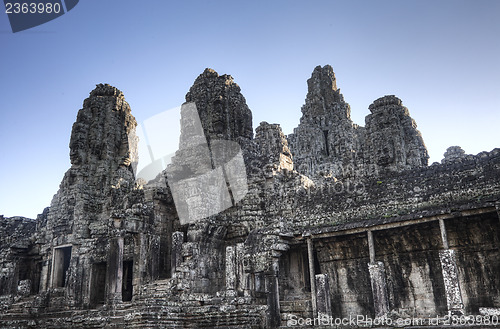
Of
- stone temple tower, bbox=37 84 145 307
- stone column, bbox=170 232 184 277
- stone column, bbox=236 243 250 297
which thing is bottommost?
stone column, bbox=236 243 250 297

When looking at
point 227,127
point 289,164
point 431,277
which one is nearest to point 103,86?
point 227,127

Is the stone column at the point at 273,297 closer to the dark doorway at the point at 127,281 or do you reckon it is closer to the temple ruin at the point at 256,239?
the temple ruin at the point at 256,239

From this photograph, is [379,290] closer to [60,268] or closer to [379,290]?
[379,290]

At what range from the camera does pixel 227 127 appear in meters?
22.3

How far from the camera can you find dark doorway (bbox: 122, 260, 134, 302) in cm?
2402

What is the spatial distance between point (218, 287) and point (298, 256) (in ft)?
12.0

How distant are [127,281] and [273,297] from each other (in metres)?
11.7

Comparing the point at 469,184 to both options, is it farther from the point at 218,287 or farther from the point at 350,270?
the point at 218,287

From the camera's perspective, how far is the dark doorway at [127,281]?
24.0m

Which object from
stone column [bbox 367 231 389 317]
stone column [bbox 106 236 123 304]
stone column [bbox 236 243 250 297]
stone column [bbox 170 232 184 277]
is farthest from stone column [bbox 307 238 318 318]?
stone column [bbox 106 236 123 304]

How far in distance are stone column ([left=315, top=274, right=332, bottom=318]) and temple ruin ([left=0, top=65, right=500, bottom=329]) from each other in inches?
1.8

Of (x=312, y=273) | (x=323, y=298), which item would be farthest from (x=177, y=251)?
(x=323, y=298)

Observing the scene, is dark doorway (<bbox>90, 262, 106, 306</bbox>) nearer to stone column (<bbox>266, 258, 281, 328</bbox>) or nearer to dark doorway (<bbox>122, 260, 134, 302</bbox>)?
dark doorway (<bbox>122, 260, 134, 302</bbox>)

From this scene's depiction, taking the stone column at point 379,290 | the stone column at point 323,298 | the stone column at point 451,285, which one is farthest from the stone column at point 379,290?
the stone column at point 451,285
